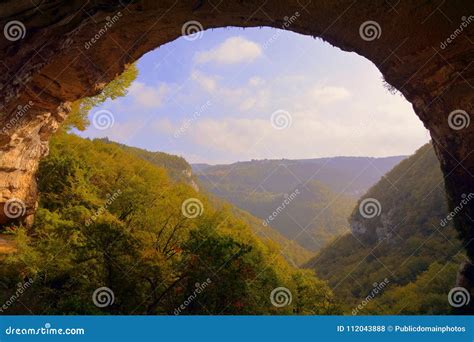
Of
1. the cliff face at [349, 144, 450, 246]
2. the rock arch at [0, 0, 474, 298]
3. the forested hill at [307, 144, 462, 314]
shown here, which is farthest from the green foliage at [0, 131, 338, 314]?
the cliff face at [349, 144, 450, 246]

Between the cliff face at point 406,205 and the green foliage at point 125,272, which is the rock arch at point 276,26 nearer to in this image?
the green foliage at point 125,272

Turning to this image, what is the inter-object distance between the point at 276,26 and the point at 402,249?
266 ft

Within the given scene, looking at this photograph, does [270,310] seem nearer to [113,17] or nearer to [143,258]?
[143,258]

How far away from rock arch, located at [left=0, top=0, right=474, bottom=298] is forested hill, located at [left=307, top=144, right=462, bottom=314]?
3015 cm

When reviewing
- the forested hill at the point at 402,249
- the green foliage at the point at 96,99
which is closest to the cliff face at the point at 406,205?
the forested hill at the point at 402,249

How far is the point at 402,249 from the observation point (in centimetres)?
7712

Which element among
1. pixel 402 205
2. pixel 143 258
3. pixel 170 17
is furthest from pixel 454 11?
pixel 402 205

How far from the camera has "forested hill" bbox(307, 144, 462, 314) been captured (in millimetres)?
45031

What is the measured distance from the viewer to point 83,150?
32.9 metres

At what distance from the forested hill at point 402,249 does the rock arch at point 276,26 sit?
30.1m

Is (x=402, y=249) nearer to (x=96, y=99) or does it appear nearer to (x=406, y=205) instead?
(x=406, y=205)

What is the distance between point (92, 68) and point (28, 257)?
419 inches

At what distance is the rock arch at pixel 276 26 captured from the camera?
7.80 metres

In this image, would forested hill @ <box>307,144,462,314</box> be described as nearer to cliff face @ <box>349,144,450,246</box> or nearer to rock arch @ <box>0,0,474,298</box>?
cliff face @ <box>349,144,450,246</box>
